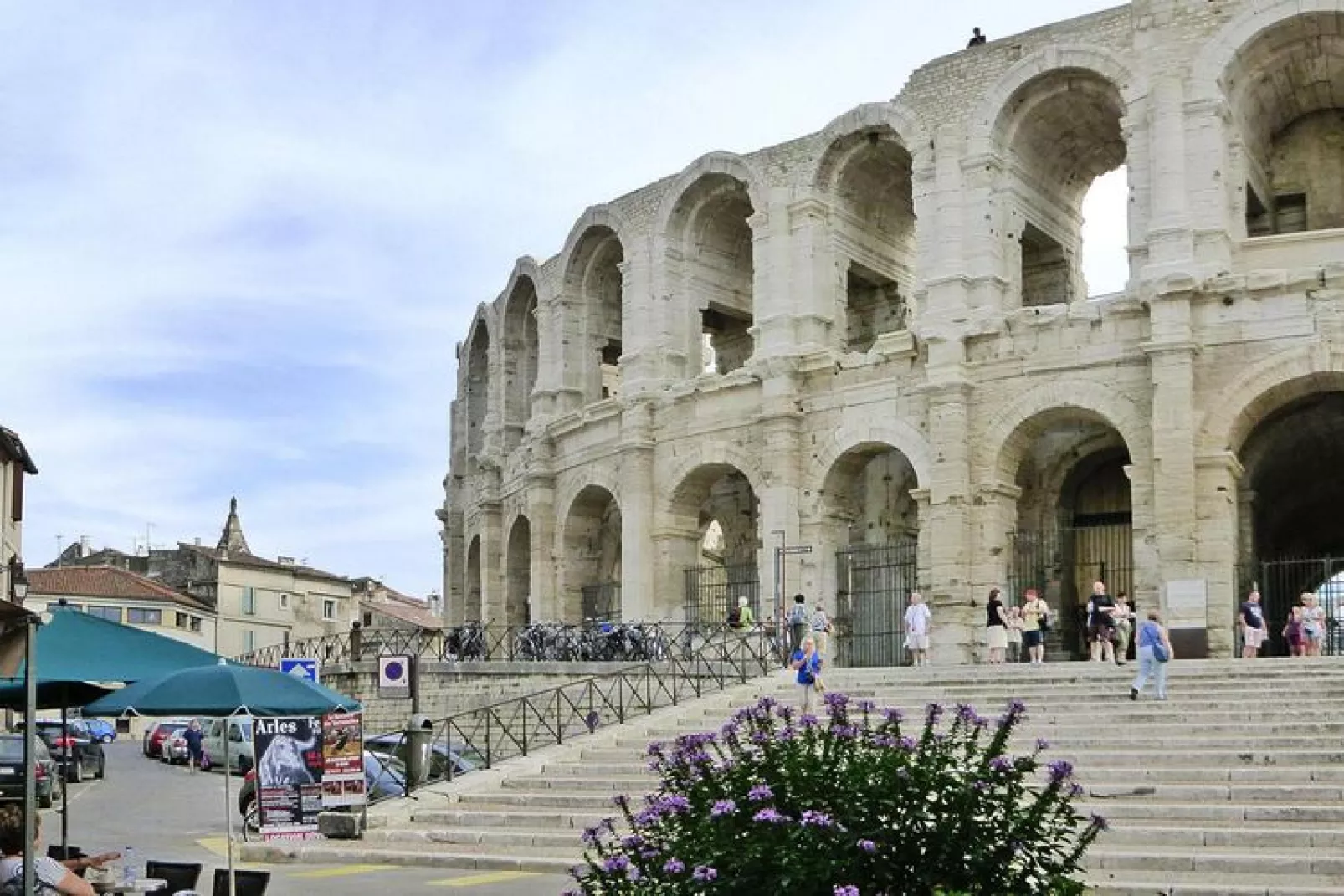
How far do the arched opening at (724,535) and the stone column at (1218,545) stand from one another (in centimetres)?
839

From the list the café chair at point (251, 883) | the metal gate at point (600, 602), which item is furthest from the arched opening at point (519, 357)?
the café chair at point (251, 883)

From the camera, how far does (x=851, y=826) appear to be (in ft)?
24.6

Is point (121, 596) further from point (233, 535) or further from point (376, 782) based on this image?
point (376, 782)

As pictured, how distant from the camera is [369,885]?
14.3 metres

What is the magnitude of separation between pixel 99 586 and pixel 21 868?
Answer: 53.6 metres

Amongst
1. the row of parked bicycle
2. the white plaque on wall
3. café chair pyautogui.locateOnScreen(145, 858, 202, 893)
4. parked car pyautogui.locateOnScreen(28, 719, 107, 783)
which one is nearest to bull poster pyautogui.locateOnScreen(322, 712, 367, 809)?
café chair pyautogui.locateOnScreen(145, 858, 202, 893)

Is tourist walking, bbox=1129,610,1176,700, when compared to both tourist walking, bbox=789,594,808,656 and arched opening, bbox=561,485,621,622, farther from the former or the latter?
arched opening, bbox=561,485,621,622

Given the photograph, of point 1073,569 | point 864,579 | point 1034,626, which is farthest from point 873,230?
point 1034,626

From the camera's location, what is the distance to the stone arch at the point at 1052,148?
27500 mm

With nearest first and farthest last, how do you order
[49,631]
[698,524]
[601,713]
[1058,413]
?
[49,631] < [601,713] < [1058,413] < [698,524]

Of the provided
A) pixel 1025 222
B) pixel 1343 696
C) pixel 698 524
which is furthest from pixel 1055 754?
pixel 698 524

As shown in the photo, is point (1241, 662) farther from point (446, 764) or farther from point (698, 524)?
point (698, 524)

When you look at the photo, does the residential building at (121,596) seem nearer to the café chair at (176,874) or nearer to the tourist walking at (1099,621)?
the tourist walking at (1099,621)

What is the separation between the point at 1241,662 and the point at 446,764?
985cm
